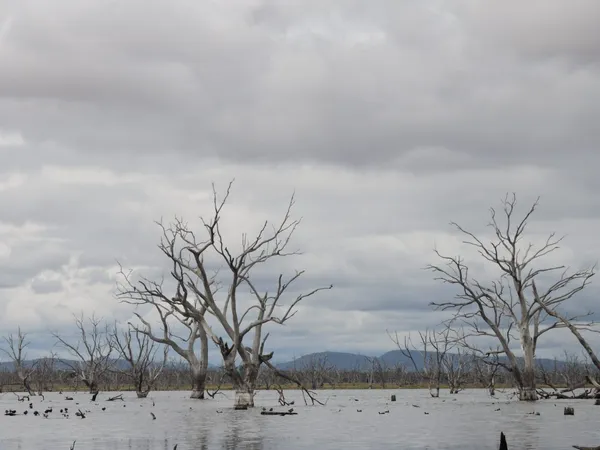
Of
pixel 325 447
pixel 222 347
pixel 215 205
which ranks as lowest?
pixel 325 447

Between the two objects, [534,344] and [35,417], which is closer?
[35,417]

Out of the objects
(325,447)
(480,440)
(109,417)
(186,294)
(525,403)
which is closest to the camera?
(325,447)

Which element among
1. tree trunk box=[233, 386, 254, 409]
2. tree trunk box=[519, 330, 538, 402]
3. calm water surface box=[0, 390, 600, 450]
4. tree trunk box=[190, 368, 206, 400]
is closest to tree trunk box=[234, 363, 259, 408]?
tree trunk box=[233, 386, 254, 409]

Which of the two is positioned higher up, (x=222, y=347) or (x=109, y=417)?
(x=222, y=347)

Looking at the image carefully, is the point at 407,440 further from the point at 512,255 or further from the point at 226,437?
the point at 512,255

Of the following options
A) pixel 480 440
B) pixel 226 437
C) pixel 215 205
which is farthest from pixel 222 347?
pixel 480 440

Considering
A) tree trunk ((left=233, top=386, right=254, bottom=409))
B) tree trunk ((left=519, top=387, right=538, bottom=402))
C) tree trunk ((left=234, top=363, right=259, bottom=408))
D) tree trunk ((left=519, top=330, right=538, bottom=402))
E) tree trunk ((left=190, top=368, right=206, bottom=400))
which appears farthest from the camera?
tree trunk ((left=190, top=368, right=206, bottom=400))

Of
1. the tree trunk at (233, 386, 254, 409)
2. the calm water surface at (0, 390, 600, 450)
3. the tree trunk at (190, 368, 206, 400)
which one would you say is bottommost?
the calm water surface at (0, 390, 600, 450)

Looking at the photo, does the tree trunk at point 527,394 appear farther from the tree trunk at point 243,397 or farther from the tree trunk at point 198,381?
the tree trunk at point 198,381

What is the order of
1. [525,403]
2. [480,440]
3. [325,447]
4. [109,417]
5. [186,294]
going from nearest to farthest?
[325,447]
[480,440]
[109,417]
[186,294]
[525,403]

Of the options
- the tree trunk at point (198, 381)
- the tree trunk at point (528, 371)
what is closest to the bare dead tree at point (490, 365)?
the tree trunk at point (528, 371)

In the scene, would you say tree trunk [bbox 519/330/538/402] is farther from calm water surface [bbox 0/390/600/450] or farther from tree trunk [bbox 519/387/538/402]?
calm water surface [bbox 0/390/600/450]

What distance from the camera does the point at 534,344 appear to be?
5388 centimetres

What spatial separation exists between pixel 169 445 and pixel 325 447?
5.01 m
